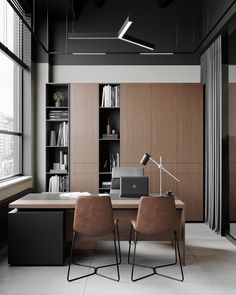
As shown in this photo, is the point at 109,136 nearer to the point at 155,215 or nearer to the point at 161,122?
the point at 161,122

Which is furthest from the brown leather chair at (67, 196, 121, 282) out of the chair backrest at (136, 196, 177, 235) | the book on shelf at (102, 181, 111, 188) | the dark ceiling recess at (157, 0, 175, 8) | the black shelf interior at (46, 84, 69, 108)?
the dark ceiling recess at (157, 0, 175, 8)

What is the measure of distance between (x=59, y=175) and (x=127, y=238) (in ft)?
9.30

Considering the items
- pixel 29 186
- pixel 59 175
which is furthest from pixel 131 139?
pixel 29 186

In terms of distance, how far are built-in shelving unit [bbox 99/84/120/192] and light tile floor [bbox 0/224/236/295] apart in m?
Answer: 2.18

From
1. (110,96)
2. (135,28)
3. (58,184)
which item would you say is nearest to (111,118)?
(110,96)

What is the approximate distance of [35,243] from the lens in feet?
15.3

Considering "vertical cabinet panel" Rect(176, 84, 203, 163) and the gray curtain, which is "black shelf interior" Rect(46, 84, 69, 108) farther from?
the gray curtain

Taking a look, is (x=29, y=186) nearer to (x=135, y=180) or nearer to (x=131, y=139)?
(x=131, y=139)

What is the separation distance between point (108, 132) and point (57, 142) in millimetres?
983

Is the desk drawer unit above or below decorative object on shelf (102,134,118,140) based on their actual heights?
below

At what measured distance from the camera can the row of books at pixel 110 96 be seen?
7.38 metres

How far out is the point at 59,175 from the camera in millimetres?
7570

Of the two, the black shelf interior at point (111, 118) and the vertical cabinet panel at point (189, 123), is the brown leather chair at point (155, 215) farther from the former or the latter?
the black shelf interior at point (111, 118)

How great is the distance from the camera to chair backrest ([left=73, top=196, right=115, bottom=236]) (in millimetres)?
4309
